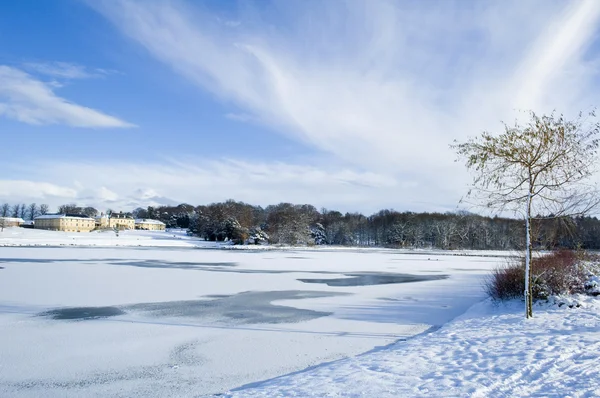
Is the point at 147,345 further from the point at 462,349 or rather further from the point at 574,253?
the point at 574,253

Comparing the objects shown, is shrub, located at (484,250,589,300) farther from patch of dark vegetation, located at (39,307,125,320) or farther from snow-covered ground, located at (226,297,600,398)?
patch of dark vegetation, located at (39,307,125,320)

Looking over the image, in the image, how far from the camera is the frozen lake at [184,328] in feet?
21.9

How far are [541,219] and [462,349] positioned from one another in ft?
16.1

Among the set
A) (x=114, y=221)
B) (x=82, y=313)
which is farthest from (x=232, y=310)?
(x=114, y=221)

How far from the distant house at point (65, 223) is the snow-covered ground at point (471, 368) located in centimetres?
12857

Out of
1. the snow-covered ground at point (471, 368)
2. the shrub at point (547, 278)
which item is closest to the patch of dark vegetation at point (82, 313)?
the snow-covered ground at point (471, 368)

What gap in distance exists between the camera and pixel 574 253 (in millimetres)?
14648

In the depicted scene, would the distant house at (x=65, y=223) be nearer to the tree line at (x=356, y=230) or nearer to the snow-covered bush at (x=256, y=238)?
the tree line at (x=356, y=230)

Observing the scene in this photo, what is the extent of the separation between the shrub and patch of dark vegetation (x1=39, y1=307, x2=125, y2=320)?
1243 centimetres

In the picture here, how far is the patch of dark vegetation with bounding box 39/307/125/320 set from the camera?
36.9 feet

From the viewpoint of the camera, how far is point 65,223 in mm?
118500

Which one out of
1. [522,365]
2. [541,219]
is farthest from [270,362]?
[541,219]

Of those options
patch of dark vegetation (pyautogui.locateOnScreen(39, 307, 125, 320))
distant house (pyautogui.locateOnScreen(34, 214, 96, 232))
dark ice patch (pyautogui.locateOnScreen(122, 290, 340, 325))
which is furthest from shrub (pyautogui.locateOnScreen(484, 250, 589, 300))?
distant house (pyautogui.locateOnScreen(34, 214, 96, 232))

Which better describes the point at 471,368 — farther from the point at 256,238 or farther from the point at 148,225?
the point at 148,225
